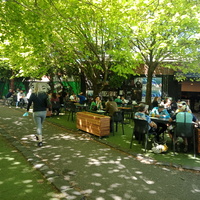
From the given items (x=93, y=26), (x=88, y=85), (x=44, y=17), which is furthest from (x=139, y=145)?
(x=88, y=85)

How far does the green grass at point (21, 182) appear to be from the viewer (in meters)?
3.16

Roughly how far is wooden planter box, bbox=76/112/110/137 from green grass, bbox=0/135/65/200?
2971 mm

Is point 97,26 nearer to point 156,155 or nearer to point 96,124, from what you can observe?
point 96,124

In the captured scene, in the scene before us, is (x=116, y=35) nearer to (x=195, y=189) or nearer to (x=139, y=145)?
(x=139, y=145)

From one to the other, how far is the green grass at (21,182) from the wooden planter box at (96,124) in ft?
9.75

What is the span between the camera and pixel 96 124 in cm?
718

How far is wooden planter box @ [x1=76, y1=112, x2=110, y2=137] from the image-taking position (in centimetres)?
705

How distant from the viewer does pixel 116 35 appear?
1029 cm

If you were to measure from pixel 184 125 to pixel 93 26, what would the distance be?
7210 millimetres

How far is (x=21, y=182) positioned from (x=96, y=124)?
3879mm

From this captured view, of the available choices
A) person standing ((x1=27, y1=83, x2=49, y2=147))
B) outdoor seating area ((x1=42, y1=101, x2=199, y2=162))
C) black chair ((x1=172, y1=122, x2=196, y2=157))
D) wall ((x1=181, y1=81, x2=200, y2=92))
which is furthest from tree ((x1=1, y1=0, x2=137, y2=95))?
wall ((x1=181, y1=81, x2=200, y2=92))

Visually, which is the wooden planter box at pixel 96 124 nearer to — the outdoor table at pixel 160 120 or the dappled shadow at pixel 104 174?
the dappled shadow at pixel 104 174

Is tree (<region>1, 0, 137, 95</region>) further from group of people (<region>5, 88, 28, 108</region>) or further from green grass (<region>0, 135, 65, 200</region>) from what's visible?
green grass (<region>0, 135, 65, 200</region>)

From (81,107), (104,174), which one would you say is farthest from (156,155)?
(81,107)
